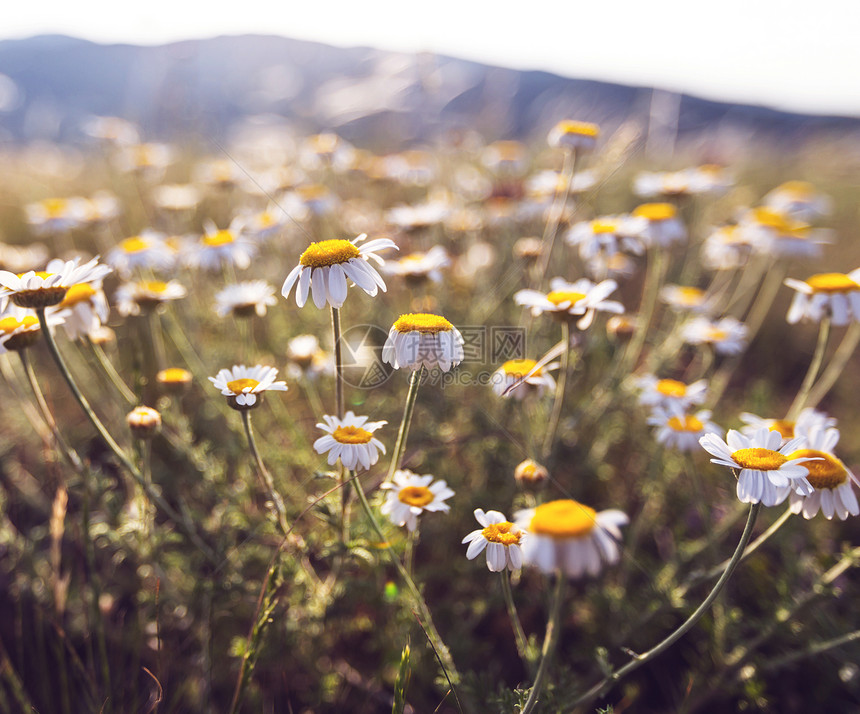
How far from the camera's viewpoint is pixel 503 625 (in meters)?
3.23

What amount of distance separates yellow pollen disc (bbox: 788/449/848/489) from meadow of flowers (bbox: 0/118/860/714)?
0.6 inches

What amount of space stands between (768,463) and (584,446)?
2.25 m

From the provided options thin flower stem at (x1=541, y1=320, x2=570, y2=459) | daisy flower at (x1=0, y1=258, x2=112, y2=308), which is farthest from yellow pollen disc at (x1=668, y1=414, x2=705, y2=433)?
daisy flower at (x1=0, y1=258, x2=112, y2=308)

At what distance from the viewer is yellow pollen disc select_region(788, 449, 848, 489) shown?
6.27 feet

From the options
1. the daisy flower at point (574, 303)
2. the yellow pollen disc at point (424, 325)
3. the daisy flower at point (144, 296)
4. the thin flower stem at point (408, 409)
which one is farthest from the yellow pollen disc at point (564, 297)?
the daisy flower at point (144, 296)

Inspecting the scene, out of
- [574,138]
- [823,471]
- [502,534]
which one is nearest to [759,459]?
[823,471]

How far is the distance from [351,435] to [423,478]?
1.20 ft

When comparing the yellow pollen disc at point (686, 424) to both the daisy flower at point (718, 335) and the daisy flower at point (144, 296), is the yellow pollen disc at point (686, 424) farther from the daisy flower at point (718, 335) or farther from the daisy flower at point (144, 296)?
the daisy flower at point (144, 296)

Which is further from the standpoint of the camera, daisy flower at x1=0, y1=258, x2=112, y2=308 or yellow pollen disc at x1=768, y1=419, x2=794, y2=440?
yellow pollen disc at x1=768, y1=419, x2=794, y2=440

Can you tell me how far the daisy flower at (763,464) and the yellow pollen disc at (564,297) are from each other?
85cm

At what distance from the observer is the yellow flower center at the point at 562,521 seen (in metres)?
1.29

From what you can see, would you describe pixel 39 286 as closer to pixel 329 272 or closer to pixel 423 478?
pixel 329 272

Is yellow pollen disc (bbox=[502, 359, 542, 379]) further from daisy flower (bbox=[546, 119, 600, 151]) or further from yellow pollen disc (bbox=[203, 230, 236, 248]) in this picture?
yellow pollen disc (bbox=[203, 230, 236, 248])

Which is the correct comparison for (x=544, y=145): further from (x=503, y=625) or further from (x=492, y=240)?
(x=503, y=625)
